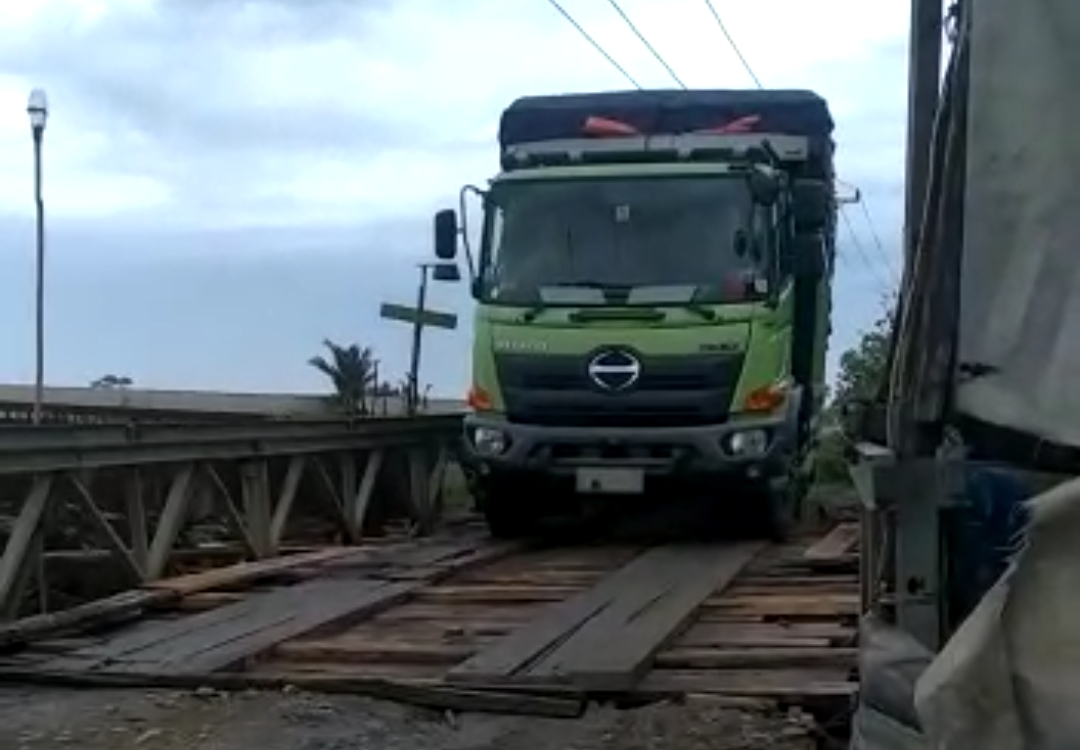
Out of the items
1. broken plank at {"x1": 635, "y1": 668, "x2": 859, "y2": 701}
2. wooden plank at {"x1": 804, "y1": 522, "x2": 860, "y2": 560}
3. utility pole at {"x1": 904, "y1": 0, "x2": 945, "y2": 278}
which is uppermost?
utility pole at {"x1": 904, "y1": 0, "x2": 945, "y2": 278}

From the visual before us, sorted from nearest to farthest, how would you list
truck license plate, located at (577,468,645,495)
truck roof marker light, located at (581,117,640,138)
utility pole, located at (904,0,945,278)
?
1. utility pole, located at (904,0,945,278)
2. truck license plate, located at (577,468,645,495)
3. truck roof marker light, located at (581,117,640,138)

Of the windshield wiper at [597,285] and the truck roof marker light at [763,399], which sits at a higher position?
the windshield wiper at [597,285]

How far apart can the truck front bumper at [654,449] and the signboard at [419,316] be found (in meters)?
3.85

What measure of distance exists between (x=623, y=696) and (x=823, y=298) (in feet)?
26.5

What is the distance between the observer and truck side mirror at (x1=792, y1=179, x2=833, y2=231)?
12.6 m

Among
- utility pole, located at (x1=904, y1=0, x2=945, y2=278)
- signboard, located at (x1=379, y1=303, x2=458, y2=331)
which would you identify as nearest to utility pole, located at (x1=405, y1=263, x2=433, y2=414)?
signboard, located at (x1=379, y1=303, x2=458, y2=331)

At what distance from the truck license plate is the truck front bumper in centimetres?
3

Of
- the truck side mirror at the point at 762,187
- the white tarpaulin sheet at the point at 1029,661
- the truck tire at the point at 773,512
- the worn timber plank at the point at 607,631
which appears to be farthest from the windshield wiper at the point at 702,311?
the white tarpaulin sheet at the point at 1029,661

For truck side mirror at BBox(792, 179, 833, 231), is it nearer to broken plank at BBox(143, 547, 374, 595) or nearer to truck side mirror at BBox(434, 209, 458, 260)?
truck side mirror at BBox(434, 209, 458, 260)

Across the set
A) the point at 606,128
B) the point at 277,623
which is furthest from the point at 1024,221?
the point at 606,128

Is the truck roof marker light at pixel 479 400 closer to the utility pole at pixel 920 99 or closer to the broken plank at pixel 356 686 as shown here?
the broken plank at pixel 356 686

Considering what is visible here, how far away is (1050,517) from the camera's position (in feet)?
7.55

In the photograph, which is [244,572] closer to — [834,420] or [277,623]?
[277,623]

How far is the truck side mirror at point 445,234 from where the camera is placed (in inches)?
517
